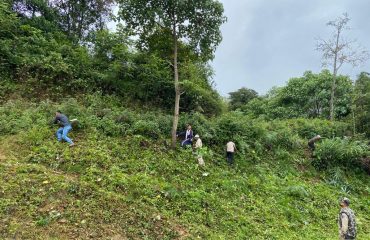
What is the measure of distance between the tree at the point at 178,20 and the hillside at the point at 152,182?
2.16 meters

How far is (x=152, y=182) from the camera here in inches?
400

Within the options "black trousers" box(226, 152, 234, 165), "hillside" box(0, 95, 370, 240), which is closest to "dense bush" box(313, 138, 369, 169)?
"hillside" box(0, 95, 370, 240)

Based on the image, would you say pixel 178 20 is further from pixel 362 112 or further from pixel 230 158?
pixel 362 112

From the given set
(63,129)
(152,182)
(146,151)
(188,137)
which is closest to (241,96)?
(188,137)

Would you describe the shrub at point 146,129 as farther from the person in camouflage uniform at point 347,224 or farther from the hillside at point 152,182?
the person in camouflage uniform at point 347,224

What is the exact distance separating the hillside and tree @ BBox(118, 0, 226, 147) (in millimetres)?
2157

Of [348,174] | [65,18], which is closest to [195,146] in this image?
[348,174]

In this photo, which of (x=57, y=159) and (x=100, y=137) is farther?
(x=100, y=137)

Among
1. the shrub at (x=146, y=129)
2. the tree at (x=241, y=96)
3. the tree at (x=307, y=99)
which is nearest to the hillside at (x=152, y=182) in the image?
the shrub at (x=146, y=129)

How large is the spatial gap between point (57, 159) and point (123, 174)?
2.20 m

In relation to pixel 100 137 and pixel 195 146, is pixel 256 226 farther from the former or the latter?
pixel 100 137

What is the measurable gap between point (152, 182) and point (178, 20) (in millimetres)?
6582

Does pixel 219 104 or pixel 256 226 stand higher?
pixel 219 104

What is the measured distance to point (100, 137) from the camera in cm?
1252
